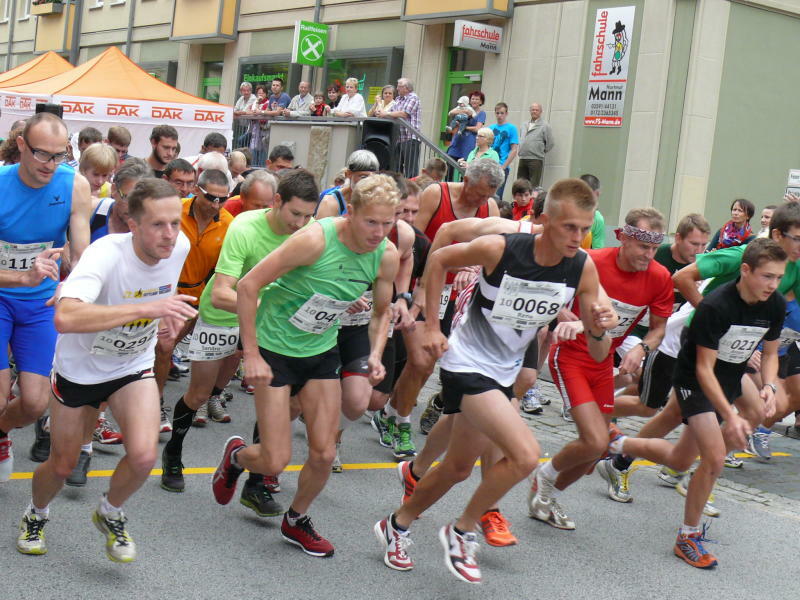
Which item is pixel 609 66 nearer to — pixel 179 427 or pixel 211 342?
pixel 211 342

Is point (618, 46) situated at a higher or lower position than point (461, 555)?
higher

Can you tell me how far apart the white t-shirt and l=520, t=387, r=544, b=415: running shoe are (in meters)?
5.16

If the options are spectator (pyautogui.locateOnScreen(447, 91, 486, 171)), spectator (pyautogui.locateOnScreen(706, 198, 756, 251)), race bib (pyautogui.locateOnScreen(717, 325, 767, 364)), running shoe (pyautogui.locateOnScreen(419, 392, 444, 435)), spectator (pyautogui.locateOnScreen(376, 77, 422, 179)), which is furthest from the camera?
spectator (pyautogui.locateOnScreen(447, 91, 486, 171))

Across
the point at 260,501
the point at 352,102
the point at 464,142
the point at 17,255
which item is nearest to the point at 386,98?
the point at 464,142

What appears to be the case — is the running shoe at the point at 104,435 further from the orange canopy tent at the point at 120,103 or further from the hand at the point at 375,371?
the orange canopy tent at the point at 120,103

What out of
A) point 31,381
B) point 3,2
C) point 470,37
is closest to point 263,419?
point 31,381

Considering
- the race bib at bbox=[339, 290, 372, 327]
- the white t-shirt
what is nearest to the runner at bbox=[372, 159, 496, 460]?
the race bib at bbox=[339, 290, 372, 327]

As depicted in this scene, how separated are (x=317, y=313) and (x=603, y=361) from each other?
1814 mm

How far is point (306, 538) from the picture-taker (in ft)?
17.0

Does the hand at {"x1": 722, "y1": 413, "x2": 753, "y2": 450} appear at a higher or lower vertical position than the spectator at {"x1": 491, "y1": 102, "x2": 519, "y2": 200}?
lower

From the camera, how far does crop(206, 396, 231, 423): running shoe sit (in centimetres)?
792

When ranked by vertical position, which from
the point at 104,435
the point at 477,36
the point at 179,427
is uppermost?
the point at 477,36

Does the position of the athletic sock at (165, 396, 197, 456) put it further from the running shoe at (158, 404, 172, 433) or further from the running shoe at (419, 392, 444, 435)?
the running shoe at (419, 392, 444, 435)

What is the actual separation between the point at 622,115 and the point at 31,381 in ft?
42.6
